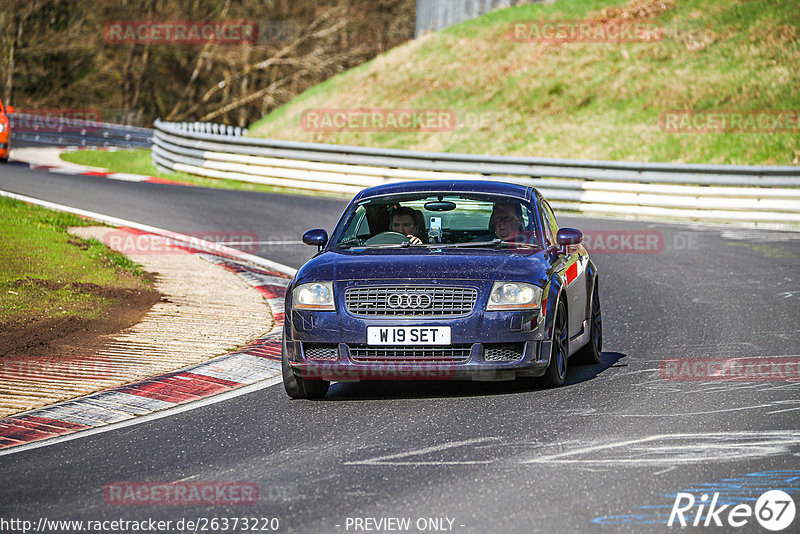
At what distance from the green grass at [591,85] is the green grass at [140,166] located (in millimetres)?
5235

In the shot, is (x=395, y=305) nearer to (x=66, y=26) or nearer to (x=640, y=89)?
(x=640, y=89)

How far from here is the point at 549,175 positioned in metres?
24.1

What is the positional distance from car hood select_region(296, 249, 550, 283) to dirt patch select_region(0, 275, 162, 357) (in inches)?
100

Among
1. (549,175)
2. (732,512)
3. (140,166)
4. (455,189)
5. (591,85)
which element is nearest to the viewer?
(732,512)

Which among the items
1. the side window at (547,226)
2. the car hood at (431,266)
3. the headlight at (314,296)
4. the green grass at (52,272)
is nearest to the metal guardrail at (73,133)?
the green grass at (52,272)

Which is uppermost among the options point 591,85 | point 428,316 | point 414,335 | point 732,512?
point 591,85

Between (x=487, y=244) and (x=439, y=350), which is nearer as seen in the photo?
(x=439, y=350)

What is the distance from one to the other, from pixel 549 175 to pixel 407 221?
1533cm

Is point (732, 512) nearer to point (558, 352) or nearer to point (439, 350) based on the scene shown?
point (439, 350)

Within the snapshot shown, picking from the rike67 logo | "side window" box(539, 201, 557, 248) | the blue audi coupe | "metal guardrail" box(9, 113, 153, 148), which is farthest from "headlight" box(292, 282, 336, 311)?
"metal guardrail" box(9, 113, 153, 148)

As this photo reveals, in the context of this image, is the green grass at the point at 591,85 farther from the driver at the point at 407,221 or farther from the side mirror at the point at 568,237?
the driver at the point at 407,221

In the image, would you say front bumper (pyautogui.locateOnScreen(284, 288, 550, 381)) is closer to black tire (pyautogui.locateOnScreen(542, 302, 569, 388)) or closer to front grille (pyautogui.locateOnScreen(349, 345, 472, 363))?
front grille (pyautogui.locateOnScreen(349, 345, 472, 363))

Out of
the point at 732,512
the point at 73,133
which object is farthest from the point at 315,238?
the point at 73,133

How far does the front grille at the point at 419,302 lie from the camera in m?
7.86
